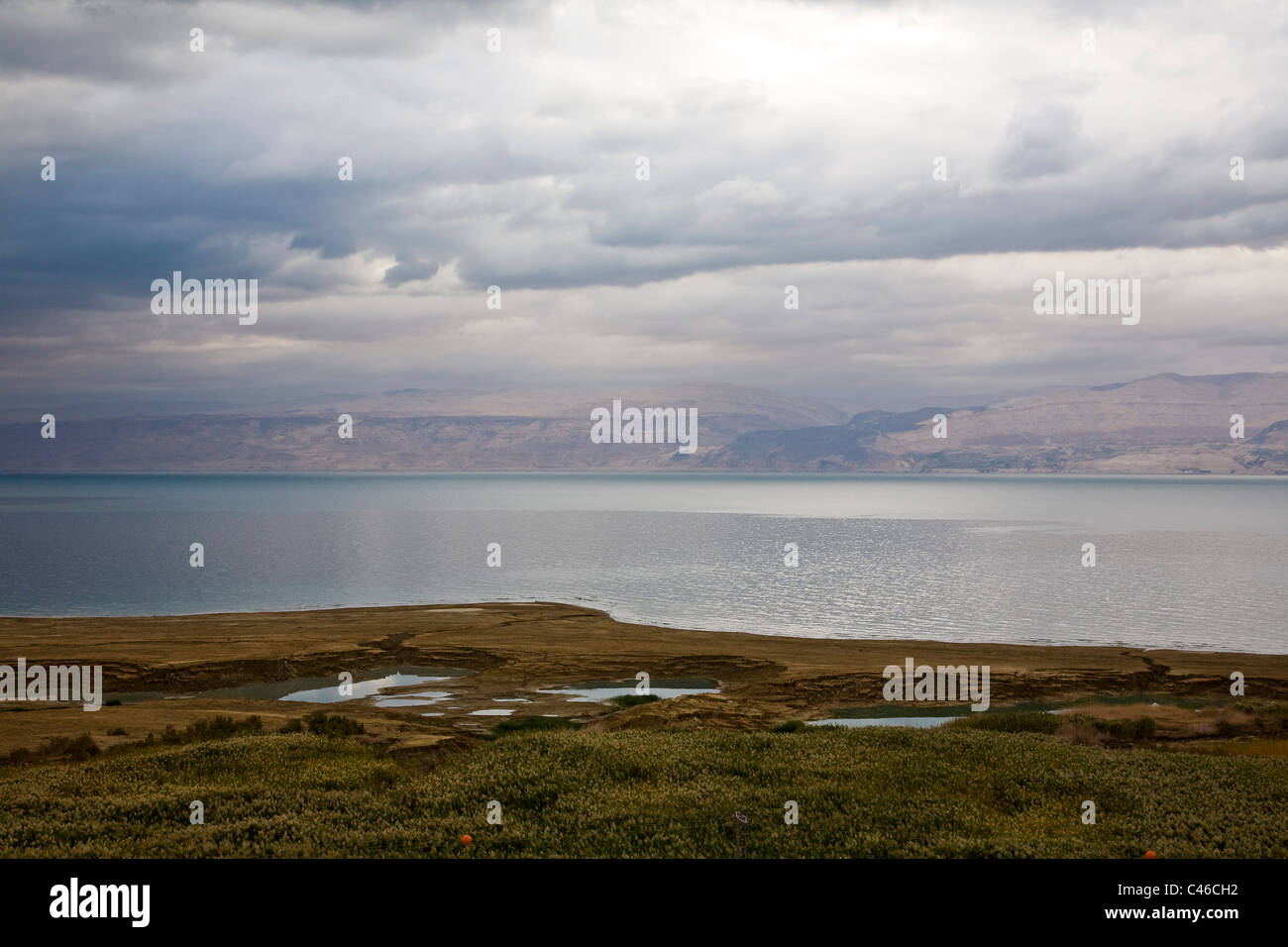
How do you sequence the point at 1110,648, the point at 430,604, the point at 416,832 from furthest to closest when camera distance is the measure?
1. the point at 430,604
2. the point at 1110,648
3. the point at 416,832

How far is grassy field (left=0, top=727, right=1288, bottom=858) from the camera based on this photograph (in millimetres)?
17938

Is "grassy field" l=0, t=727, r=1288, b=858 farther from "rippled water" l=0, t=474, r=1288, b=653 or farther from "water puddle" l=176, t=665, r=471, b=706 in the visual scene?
"rippled water" l=0, t=474, r=1288, b=653

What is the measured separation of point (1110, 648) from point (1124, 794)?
4305cm

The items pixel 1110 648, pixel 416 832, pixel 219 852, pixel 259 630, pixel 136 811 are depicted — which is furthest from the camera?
pixel 259 630

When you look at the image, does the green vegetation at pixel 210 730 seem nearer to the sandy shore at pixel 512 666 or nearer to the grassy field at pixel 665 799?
the sandy shore at pixel 512 666

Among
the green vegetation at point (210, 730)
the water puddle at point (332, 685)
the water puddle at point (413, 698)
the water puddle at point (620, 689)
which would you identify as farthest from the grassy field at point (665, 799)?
the water puddle at point (332, 685)

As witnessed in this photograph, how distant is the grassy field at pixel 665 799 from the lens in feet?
58.9

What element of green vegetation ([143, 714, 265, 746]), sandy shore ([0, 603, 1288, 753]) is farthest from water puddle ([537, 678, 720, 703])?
green vegetation ([143, 714, 265, 746])

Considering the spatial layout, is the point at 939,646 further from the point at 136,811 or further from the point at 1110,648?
the point at 136,811

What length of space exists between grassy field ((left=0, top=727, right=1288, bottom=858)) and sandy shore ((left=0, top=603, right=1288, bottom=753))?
817cm
